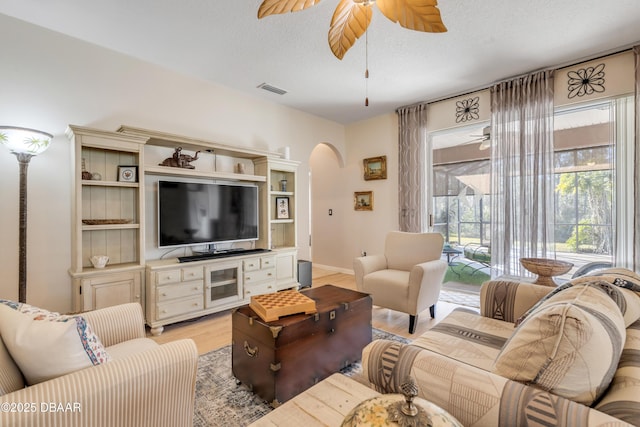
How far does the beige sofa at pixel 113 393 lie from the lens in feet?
2.69

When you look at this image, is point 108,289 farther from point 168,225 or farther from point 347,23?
point 347,23

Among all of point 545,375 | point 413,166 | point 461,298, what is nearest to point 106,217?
point 545,375

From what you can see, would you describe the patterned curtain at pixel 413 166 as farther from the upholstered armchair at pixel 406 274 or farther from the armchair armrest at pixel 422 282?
the armchair armrest at pixel 422 282

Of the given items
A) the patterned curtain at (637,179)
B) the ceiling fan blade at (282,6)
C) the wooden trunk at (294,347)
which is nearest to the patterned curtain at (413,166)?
the patterned curtain at (637,179)

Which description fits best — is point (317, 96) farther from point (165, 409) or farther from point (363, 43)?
point (165, 409)

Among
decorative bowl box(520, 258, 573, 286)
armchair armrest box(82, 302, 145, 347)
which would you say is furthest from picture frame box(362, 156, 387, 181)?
armchair armrest box(82, 302, 145, 347)

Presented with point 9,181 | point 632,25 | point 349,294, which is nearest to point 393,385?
point 349,294

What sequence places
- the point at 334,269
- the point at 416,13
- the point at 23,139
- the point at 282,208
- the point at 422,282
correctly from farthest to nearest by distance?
the point at 334,269 → the point at 282,208 → the point at 422,282 → the point at 23,139 → the point at 416,13

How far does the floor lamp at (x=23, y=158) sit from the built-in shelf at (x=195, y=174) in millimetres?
748

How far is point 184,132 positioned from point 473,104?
3.70m

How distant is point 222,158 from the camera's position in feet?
11.7

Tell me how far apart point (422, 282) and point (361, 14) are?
2129 mm

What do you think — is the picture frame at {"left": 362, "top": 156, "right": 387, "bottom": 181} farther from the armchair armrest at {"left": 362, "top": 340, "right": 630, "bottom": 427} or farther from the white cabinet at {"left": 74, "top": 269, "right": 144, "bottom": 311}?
the armchair armrest at {"left": 362, "top": 340, "right": 630, "bottom": 427}

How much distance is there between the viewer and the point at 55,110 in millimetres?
2512
